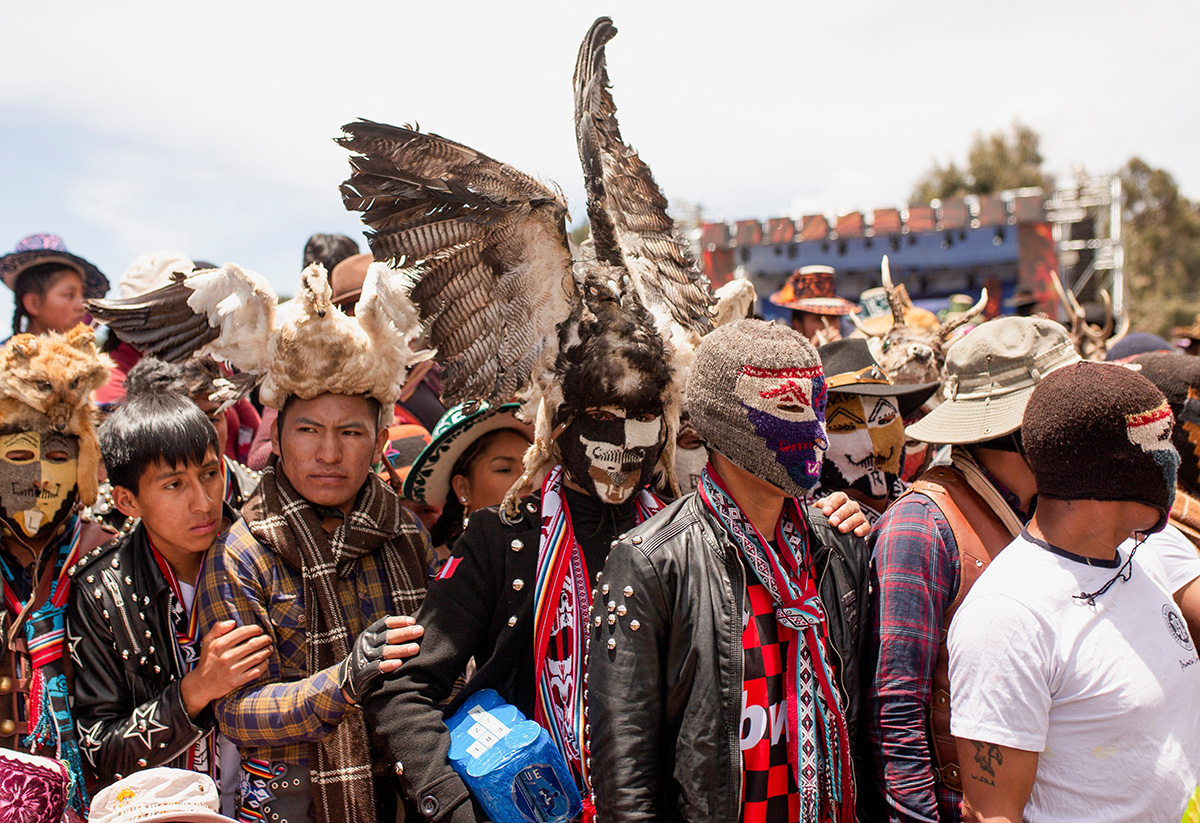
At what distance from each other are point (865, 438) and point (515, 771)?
1703 mm

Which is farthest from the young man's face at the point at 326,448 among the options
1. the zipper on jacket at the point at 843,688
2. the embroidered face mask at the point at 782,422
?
the zipper on jacket at the point at 843,688

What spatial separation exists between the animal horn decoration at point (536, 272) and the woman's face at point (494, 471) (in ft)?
1.28

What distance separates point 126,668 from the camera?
236cm

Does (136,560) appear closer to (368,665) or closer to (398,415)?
(368,665)

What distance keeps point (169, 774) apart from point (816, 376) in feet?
5.93

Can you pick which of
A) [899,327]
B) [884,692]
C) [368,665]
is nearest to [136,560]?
[368,665]

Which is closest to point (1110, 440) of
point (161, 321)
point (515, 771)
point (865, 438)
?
point (865, 438)

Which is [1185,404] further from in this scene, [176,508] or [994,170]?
[994,170]

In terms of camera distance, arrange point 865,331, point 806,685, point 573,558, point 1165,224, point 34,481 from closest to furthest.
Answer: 1. point 806,685
2. point 573,558
3. point 34,481
4. point 865,331
5. point 1165,224

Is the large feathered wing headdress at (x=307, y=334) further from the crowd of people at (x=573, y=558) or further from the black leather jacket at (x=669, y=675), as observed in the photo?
the black leather jacket at (x=669, y=675)

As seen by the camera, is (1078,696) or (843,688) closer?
(1078,696)

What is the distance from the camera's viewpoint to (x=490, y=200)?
2.29 m

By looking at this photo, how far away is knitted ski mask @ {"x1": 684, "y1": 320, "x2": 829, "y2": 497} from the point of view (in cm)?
176

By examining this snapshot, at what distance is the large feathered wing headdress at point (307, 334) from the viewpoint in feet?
8.13
